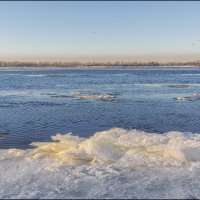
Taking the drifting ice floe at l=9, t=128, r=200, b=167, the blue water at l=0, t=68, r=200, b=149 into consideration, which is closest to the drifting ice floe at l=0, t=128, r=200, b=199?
the drifting ice floe at l=9, t=128, r=200, b=167

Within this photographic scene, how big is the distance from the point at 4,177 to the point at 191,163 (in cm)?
433

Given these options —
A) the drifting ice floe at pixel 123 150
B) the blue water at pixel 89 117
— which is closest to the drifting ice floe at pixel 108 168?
the drifting ice floe at pixel 123 150

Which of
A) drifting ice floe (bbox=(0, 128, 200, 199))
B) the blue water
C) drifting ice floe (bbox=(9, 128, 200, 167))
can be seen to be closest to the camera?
drifting ice floe (bbox=(0, 128, 200, 199))

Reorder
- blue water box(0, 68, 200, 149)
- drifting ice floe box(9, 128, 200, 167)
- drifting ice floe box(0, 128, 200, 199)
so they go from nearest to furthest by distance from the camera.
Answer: drifting ice floe box(0, 128, 200, 199) < drifting ice floe box(9, 128, 200, 167) < blue water box(0, 68, 200, 149)

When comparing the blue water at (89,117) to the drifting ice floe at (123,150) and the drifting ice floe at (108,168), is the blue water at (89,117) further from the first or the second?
the drifting ice floe at (108,168)

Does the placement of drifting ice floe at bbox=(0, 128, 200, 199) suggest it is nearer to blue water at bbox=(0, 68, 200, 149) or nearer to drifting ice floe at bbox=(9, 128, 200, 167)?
drifting ice floe at bbox=(9, 128, 200, 167)

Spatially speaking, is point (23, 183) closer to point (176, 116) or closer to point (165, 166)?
point (165, 166)

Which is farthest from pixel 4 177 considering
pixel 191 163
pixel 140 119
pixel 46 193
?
pixel 140 119

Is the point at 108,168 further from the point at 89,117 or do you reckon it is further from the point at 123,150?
the point at 89,117

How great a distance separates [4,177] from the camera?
895 centimetres

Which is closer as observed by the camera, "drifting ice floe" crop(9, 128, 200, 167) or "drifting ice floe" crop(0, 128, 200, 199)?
"drifting ice floe" crop(0, 128, 200, 199)

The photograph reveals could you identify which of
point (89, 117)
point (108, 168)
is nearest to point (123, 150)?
point (108, 168)

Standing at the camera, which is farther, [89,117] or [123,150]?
[89,117]

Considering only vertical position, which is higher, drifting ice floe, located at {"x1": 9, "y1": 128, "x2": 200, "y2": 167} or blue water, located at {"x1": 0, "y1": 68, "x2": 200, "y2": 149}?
drifting ice floe, located at {"x1": 9, "y1": 128, "x2": 200, "y2": 167}
